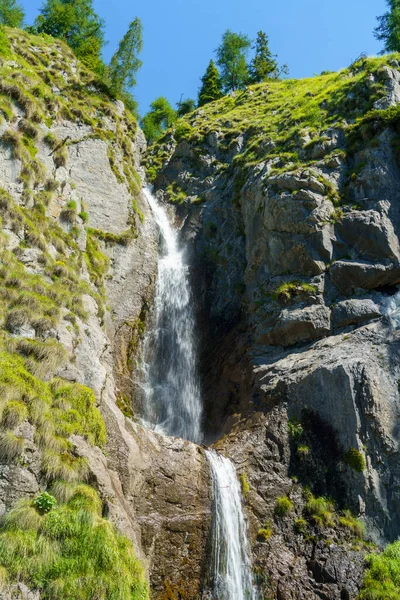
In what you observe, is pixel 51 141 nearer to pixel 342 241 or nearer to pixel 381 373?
pixel 342 241

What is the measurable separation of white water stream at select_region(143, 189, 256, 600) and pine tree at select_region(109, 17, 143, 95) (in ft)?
35.7

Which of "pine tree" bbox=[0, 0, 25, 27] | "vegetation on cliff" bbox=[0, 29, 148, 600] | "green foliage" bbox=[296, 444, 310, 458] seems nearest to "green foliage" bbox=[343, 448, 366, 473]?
"green foliage" bbox=[296, 444, 310, 458]

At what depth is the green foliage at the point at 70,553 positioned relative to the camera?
834 cm

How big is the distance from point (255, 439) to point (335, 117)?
1750 cm

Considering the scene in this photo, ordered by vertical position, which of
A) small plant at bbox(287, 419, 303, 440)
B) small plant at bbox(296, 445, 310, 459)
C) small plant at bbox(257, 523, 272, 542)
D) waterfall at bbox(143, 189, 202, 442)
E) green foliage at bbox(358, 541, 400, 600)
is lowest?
green foliage at bbox(358, 541, 400, 600)

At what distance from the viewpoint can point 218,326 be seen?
22.1 metres

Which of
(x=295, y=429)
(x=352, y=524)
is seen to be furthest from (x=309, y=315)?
(x=352, y=524)

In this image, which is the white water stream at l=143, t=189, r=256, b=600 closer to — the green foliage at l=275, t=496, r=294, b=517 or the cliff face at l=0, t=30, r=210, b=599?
the cliff face at l=0, t=30, r=210, b=599

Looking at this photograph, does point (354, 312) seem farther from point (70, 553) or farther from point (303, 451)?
point (70, 553)

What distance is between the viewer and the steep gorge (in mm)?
11969

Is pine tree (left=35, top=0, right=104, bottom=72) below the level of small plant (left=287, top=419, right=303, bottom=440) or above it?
above

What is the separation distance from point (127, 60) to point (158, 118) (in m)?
14.7

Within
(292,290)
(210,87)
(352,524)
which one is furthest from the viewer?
(210,87)

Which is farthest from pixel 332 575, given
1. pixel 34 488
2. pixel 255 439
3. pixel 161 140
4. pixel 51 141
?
pixel 161 140
